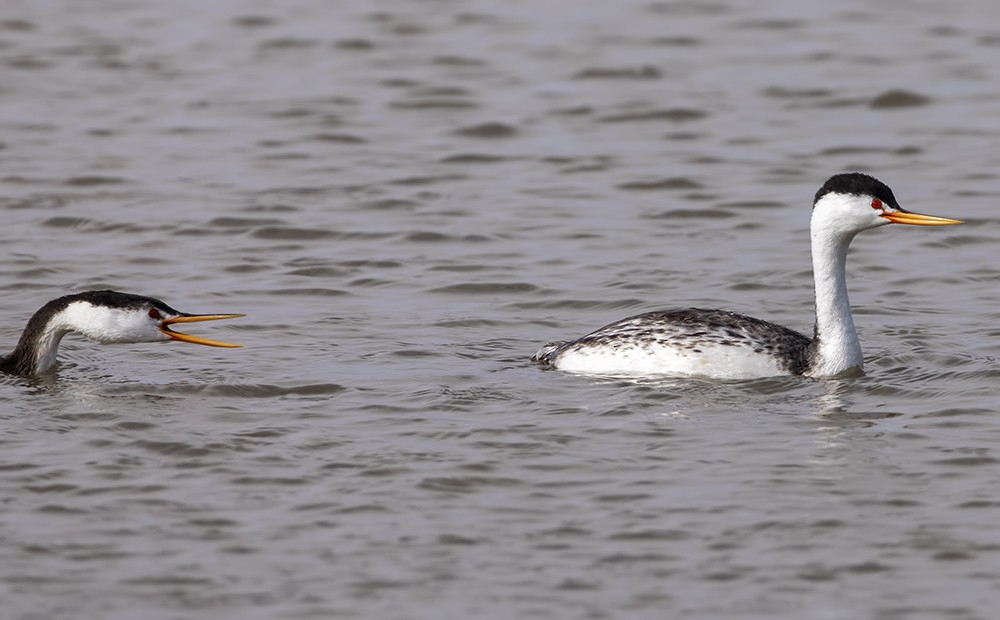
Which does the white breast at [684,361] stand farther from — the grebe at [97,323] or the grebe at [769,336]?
the grebe at [97,323]

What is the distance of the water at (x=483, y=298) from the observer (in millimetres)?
7656

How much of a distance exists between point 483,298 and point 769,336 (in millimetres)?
2980

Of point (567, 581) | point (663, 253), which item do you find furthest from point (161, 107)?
point (567, 581)

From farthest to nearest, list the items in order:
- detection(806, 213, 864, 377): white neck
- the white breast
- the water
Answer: detection(806, 213, 864, 377): white neck → the white breast → the water

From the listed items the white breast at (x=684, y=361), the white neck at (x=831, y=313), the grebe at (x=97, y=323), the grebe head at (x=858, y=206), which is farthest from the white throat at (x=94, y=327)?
the grebe head at (x=858, y=206)

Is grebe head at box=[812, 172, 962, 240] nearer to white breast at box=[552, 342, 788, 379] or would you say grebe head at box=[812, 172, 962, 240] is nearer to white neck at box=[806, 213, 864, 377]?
white neck at box=[806, 213, 864, 377]

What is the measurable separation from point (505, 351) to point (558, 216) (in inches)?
156

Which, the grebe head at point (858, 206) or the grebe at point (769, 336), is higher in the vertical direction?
the grebe head at point (858, 206)

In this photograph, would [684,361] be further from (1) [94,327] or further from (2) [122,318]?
(1) [94,327]

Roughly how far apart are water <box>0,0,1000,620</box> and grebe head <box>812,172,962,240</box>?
901mm

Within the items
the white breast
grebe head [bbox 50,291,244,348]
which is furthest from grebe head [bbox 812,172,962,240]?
grebe head [bbox 50,291,244,348]

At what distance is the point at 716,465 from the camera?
8930mm

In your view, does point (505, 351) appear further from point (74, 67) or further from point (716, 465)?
point (74, 67)

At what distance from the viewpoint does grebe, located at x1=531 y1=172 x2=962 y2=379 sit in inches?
412
